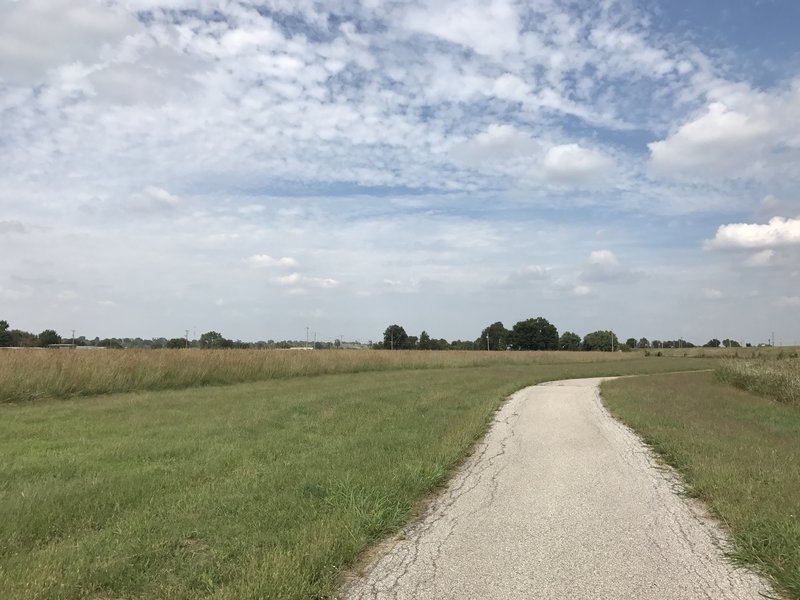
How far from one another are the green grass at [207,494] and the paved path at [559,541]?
508 mm

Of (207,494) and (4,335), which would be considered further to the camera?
(4,335)

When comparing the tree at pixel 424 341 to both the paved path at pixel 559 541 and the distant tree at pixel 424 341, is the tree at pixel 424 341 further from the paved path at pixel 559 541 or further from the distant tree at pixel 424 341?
the paved path at pixel 559 541

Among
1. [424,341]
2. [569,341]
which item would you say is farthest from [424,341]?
[569,341]

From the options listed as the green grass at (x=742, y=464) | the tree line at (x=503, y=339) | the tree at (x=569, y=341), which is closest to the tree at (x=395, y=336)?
the tree line at (x=503, y=339)

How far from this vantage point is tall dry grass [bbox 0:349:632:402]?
1579 cm

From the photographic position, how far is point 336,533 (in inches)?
201

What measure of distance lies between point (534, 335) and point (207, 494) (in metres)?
128

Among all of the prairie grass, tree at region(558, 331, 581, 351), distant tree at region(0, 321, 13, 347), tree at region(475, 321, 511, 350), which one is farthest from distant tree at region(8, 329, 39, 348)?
tree at region(558, 331, 581, 351)

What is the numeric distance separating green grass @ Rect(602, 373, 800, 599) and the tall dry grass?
1519cm

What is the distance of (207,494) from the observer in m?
6.38

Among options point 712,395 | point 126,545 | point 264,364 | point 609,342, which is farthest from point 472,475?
point 609,342

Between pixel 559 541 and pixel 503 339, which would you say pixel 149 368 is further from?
pixel 503 339

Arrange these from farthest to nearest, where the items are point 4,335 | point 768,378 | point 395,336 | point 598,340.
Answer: point 598,340 < point 395,336 < point 4,335 < point 768,378

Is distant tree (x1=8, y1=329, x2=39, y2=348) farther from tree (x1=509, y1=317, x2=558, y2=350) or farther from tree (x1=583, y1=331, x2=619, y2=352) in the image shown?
tree (x1=583, y1=331, x2=619, y2=352)
